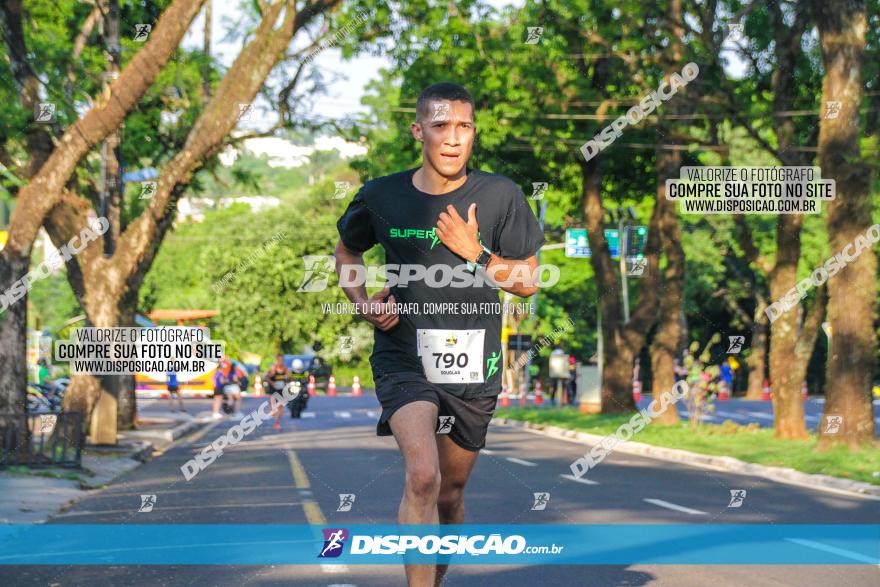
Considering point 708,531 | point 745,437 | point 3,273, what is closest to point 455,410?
point 708,531

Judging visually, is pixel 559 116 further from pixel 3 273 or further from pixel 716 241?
pixel 716 241

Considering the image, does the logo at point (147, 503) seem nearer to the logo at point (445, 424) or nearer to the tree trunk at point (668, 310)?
the logo at point (445, 424)

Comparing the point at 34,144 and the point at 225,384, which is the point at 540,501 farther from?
the point at 225,384

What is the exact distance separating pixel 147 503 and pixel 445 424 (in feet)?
27.0

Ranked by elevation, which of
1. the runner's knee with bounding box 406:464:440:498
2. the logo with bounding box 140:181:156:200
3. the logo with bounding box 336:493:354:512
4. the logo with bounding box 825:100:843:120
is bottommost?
the logo with bounding box 336:493:354:512

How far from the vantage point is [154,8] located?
30.2 m

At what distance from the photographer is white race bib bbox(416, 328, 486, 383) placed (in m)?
6.29

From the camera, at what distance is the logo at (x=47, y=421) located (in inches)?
739

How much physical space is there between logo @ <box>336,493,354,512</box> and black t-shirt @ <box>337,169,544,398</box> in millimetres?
6929

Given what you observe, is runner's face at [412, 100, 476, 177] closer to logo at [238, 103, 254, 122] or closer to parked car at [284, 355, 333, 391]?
logo at [238, 103, 254, 122]

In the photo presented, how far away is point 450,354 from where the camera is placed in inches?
247

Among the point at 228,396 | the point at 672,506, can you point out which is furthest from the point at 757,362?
the point at 672,506

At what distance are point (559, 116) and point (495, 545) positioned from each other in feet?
73.1

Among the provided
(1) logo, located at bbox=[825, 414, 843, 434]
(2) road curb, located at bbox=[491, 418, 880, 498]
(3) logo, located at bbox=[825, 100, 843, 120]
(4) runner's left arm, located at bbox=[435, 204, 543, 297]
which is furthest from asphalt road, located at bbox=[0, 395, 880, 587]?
(3) logo, located at bbox=[825, 100, 843, 120]
